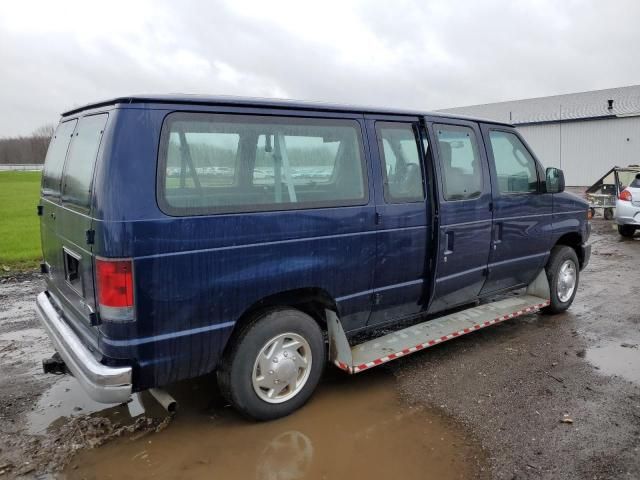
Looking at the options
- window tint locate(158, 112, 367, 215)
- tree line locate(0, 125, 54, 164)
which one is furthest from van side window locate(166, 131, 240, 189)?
tree line locate(0, 125, 54, 164)

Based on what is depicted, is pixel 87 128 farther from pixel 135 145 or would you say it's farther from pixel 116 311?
pixel 116 311

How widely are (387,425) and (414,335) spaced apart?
105 cm

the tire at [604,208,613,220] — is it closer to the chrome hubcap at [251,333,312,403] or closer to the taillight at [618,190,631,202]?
the taillight at [618,190,631,202]

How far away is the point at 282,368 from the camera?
357 centimetres

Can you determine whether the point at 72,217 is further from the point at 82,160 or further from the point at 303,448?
the point at 303,448

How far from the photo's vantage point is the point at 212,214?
3170 mm

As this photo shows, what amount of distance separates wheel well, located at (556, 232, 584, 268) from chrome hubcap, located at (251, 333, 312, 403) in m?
3.77

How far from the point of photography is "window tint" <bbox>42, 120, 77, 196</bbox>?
3.81 m

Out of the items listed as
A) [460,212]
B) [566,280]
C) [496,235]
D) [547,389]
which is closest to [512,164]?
[496,235]

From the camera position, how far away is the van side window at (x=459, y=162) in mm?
4570

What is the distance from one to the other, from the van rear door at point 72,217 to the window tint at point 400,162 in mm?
2097

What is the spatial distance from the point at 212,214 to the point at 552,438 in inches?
104

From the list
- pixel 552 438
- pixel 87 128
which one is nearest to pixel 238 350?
pixel 87 128

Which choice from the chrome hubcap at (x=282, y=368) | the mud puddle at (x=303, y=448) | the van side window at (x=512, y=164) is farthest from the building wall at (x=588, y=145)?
the chrome hubcap at (x=282, y=368)
